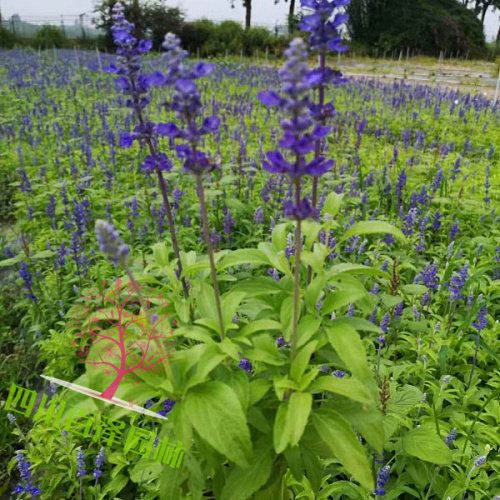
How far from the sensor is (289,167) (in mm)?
1391

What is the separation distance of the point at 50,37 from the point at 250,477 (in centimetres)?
3726

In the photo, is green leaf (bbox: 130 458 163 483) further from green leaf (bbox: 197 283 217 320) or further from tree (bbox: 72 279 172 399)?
green leaf (bbox: 197 283 217 320)

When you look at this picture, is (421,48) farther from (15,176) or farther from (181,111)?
(181,111)

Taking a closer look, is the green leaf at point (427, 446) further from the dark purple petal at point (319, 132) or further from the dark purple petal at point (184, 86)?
the dark purple petal at point (184, 86)

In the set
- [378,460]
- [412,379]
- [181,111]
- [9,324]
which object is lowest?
[9,324]

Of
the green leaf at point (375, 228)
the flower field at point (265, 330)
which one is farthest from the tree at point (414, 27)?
the green leaf at point (375, 228)

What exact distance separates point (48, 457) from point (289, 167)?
218 centimetres

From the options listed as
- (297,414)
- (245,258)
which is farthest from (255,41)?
(297,414)

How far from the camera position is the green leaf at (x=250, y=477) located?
61.9 inches

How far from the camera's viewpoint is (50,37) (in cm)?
3219

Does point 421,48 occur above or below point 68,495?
above

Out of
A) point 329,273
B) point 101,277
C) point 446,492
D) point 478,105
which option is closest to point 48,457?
point 101,277

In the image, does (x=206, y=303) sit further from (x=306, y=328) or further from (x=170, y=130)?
(x=170, y=130)

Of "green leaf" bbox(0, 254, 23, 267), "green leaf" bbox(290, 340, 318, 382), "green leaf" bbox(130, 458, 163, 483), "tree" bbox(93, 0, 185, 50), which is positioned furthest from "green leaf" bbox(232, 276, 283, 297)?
"tree" bbox(93, 0, 185, 50)
